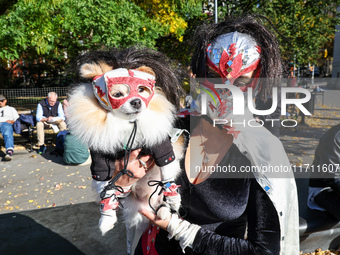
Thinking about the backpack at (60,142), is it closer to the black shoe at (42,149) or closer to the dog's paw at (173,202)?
the black shoe at (42,149)

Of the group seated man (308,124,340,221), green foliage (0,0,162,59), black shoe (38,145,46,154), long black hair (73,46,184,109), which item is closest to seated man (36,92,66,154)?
black shoe (38,145,46,154)

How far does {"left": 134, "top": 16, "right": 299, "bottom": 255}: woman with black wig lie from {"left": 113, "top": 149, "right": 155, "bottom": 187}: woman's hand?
0.58ft

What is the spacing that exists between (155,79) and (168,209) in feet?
2.11

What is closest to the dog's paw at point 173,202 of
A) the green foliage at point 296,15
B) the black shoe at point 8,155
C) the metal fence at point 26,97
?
the black shoe at point 8,155

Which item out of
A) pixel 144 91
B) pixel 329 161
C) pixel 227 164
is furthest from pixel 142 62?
pixel 329 161

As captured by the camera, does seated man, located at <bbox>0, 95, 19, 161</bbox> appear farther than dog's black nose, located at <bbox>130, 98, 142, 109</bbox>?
Yes

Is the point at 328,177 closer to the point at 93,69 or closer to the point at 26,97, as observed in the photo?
the point at 93,69

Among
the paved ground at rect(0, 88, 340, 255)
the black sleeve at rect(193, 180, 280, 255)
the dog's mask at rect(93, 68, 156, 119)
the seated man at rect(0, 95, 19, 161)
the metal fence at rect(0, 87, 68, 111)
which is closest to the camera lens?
the black sleeve at rect(193, 180, 280, 255)

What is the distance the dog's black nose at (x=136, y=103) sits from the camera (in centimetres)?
129

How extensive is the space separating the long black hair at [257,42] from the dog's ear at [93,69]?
483 millimetres

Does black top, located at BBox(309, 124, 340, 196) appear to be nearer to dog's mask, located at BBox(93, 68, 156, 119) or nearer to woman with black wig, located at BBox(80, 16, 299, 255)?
woman with black wig, located at BBox(80, 16, 299, 255)

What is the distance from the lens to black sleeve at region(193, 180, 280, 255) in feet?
3.77

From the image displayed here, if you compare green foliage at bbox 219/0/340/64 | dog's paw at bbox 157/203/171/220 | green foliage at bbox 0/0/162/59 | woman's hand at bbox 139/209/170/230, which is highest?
green foliage at bbox 219/0/340/64

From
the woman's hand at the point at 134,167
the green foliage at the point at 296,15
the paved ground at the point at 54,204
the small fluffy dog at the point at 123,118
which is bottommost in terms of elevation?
the paved ground at the point at 54,204
